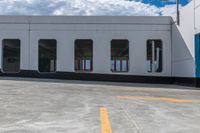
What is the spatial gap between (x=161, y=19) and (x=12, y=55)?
10.5 meters

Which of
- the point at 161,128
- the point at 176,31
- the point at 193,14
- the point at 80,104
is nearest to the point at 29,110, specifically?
the point at 80,104

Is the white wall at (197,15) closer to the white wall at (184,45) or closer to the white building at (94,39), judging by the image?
the white wall at (184,45)


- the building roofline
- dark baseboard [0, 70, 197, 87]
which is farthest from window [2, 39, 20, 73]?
dark baseboard [0, 70, 197, 87]

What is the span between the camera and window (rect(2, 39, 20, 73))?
23062mm

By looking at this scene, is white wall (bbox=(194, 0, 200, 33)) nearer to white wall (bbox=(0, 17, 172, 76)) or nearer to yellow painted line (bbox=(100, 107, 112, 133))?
white wall (bbox=(0, 17, 172, 76))

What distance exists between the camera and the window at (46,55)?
2306 cm

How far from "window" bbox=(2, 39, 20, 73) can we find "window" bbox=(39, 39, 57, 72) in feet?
5.36

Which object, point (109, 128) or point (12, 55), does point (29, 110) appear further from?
point (12, 55)

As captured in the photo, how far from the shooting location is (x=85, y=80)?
73.7 ft

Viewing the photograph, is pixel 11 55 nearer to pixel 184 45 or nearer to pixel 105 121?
pixel 184 45

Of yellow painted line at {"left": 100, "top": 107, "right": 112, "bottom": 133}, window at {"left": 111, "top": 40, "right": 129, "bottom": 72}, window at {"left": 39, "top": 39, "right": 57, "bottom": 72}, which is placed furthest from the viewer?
window at {"left": 111, "top": 40, "right": 129, "bottom": 72}

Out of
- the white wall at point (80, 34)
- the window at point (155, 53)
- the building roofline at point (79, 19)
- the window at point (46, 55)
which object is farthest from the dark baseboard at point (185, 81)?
the window at point (46, 55)

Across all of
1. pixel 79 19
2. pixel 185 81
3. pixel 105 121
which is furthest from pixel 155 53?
pixel 105 121

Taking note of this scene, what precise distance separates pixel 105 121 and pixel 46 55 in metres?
16.7
